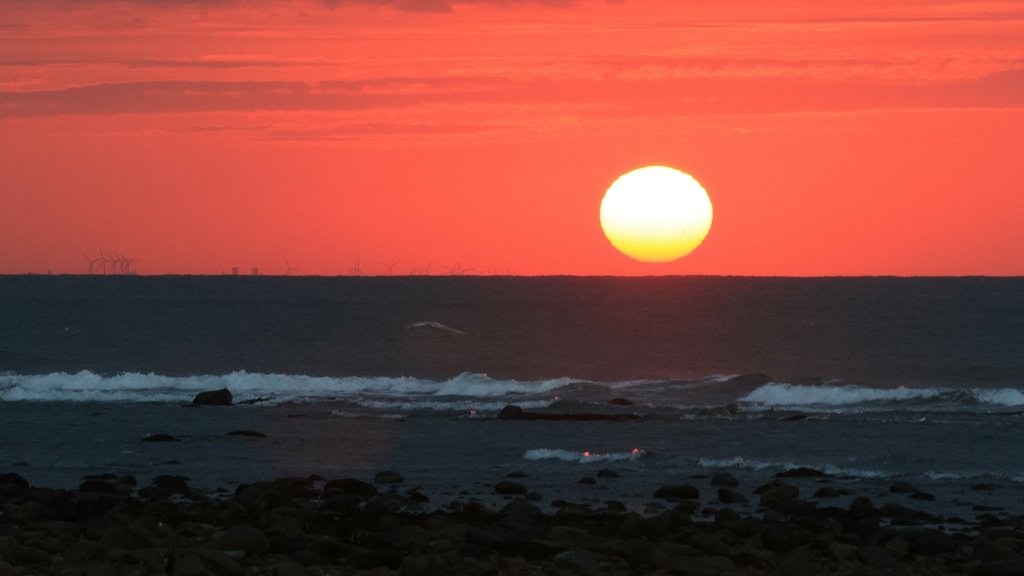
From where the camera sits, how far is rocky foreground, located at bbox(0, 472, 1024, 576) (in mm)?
16422

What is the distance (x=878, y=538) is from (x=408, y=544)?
6461 millimetres

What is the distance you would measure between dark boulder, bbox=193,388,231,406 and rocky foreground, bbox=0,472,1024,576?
69.8ft

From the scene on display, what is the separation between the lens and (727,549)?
57.9ft

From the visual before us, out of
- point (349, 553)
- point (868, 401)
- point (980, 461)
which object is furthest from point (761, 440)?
point (349, 553)

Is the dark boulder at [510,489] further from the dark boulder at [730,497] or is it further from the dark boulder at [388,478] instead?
the dark boulder at [730,497]

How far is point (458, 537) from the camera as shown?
18.3 metres

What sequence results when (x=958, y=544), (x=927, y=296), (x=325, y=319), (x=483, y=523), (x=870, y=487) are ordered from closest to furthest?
1. (x=958, y=544)
2. (x=483, y=523)
3. (x=870, y=487)
4. (x=325, y=319)
5. (x=927, y=296)

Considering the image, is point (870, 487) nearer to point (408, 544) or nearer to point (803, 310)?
point (408, 544)

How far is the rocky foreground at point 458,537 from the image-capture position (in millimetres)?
16422

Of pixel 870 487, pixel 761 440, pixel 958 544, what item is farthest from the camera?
pixel 761 440

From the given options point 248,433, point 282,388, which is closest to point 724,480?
point 248,433

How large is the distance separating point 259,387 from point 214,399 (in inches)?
433

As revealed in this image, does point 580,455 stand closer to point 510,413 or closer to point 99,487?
point 510,413

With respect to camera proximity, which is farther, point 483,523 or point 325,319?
point 325,319
